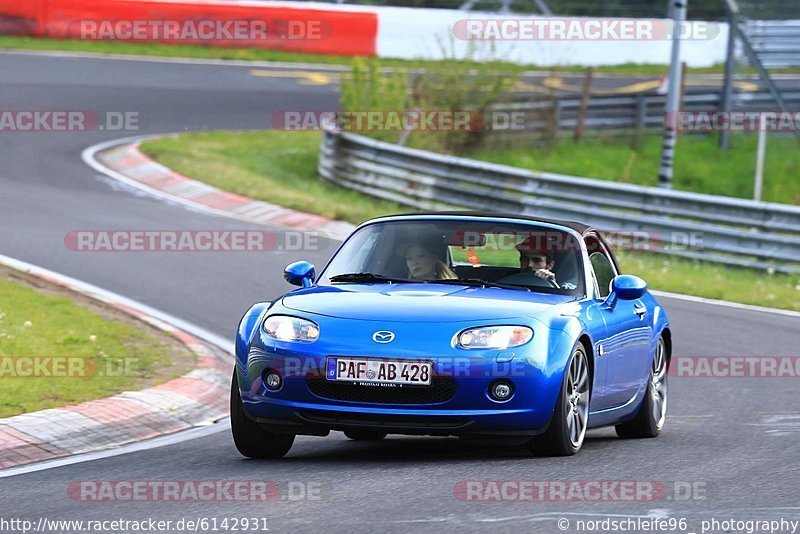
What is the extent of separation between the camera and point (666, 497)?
22.4 ft

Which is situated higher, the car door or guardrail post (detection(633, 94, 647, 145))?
the car door

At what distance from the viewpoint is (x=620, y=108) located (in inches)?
1220

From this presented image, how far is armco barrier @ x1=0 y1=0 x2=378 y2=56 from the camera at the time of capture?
32.8 meters

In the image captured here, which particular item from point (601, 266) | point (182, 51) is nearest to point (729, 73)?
point (182, 51)

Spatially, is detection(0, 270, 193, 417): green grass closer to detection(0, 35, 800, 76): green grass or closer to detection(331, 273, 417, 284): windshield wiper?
detection(331, 273, 417, 284): windshield wiper

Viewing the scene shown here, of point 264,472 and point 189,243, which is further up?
point 264,472

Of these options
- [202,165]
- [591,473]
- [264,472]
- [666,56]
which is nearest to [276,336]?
[264,472]

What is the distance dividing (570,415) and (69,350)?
14.6 ft

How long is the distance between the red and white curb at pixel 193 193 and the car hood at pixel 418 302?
1066cm

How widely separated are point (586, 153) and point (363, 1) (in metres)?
9.99

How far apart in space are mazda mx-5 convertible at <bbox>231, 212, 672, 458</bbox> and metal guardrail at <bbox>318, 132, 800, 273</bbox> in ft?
34.8

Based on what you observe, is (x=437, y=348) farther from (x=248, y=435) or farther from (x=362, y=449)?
(x=362, y=449)

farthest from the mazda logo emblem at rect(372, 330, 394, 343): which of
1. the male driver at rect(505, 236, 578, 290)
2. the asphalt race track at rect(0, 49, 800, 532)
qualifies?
the male driver at rect(505, 236, 578, 290)

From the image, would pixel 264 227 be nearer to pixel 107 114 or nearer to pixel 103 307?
pixel 103 307
